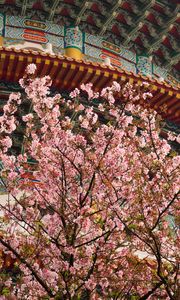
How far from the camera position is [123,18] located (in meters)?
15.2

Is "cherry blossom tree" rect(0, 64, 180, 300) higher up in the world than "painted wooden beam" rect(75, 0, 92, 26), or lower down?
lower down

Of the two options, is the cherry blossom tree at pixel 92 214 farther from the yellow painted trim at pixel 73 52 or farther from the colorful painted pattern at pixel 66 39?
the colorful painted pattern at pixel 66 39

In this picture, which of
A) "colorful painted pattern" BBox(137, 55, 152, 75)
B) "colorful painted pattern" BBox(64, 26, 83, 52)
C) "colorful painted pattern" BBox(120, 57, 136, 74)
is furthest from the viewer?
"colorful painted pattern" BBox(137, 55, 152, 75)

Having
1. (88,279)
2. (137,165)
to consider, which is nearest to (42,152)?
(137,165)

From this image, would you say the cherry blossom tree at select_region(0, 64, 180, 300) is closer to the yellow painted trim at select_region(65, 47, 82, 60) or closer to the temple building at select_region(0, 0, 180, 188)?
the temple building at select_region(0, 0, 180, 188)

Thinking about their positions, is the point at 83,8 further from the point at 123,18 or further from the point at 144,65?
the point at 144,65

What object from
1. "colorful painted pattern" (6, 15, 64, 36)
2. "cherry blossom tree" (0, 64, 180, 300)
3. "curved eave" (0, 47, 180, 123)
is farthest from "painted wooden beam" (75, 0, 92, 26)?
"cherry blossom tree" (0, 64, 180, 300)

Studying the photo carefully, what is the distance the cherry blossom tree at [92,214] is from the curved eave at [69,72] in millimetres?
3214

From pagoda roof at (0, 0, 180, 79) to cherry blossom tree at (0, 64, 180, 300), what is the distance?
7.88m

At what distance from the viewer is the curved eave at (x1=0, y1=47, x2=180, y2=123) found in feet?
33.9

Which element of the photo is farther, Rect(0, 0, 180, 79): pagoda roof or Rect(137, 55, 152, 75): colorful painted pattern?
Rect(137, 55, 152, 75): colorful painted pattern

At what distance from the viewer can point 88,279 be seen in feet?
19.8

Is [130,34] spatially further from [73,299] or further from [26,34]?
[73,299]

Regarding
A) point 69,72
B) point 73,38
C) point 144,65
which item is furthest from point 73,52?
point 69,72
